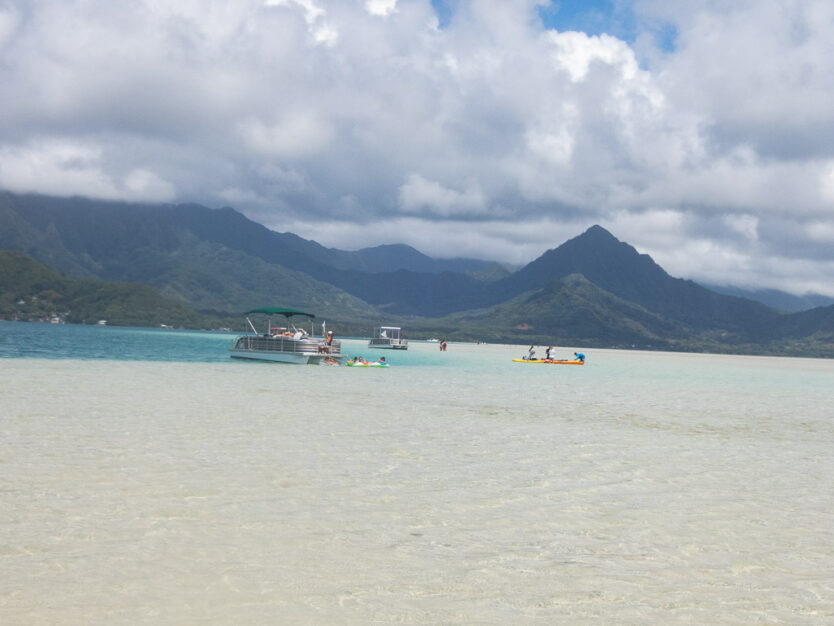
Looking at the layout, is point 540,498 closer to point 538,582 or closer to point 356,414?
point 538,582

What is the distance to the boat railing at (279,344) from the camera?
93750mm

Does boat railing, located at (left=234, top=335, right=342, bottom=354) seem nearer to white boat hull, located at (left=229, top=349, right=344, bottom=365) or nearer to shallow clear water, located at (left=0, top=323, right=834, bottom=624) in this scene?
white boat hull, located at (left=229, top=349, right=344, bottom=365)

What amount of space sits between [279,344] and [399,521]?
82298 millimetres

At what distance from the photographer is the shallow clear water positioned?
10289 millimetres

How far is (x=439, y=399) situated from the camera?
4834cm

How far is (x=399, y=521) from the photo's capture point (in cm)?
1522

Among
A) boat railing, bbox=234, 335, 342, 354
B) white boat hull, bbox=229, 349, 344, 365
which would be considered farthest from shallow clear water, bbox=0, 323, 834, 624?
boat railing, bbox=234, 335, 342, 354

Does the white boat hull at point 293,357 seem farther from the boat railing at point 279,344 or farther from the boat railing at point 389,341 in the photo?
the boat railing at point 389,341

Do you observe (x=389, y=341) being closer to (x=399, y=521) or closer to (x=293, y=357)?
(x=293, y=357)

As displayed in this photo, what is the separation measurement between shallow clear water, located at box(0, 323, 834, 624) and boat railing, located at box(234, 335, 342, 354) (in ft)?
193

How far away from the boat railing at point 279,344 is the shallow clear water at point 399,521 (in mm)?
58880

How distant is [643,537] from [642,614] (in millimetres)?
4669

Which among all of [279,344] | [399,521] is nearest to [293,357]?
[279,344]

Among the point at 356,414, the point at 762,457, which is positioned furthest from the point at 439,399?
the point at 762,457
